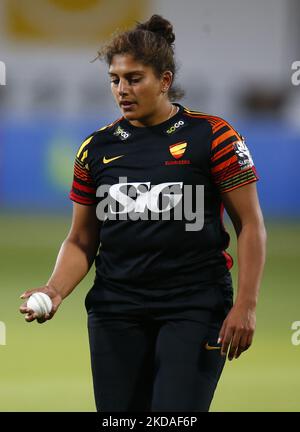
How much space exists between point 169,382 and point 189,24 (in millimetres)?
16054

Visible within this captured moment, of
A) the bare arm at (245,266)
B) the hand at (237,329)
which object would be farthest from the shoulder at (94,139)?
the hand at (237,329)

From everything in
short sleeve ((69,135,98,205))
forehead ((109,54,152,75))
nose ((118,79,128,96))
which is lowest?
short sleeve ((69,135,98,205))

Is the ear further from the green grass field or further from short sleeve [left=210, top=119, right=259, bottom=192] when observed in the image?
the green grass field

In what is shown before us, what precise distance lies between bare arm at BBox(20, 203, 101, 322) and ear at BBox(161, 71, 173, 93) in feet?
2.00

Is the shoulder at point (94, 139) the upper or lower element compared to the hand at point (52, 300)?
upper

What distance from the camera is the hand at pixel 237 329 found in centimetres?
413

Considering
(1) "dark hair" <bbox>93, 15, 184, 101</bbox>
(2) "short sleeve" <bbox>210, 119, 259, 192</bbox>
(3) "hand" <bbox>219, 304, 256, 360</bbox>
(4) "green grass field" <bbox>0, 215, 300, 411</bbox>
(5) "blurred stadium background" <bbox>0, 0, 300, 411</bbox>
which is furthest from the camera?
(5) "blurred stadium background" <bbox>0, 0, 300, 411</bbox>

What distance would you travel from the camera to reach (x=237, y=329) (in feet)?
13.5

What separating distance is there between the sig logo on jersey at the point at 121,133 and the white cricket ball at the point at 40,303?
750 millimetres

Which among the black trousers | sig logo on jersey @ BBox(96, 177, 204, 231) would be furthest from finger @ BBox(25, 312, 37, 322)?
sig logo on jersey @ BBox(96, 177, 204, 231)

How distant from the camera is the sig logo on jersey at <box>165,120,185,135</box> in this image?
4.37m

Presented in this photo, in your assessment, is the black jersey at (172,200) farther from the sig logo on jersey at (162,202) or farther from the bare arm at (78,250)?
the bare arm at (78,250)

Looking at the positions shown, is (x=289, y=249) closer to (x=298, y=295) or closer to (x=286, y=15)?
(x=298, y=295)

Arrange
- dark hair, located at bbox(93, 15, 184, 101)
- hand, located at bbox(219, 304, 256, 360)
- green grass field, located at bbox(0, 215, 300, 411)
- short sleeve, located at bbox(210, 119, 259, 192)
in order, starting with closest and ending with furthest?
1. hand, located at bbox(219, 304, 256, 360)
2. short sleeve, located at bbox(210, 119, 259, 192)
3. dark hair, located at bbox(93, 15, 184, 101)
4. green grass field, located at bbox(0, 215, 300, 411)
